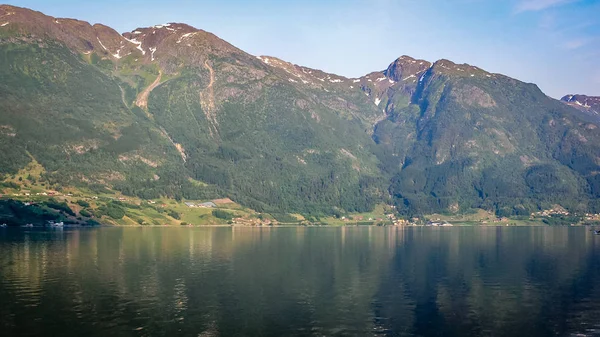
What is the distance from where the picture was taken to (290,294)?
90438mm

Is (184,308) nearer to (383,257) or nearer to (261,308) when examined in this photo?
(261,308)

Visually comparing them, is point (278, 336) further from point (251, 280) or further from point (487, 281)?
point (487, 281)

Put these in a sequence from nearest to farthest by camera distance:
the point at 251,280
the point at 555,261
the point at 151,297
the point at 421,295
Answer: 1. the point at 151,297
2. the point at 421,295
3. the point at 251,280
4. the point at 555,261

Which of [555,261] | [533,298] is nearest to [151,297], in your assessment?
[533,298]

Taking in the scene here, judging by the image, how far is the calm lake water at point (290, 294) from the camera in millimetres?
68312

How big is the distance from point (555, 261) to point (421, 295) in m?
68.6

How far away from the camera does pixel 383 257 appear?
502 ft

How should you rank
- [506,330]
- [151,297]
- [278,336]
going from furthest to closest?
[151,297]
[506,330]
[278,336]

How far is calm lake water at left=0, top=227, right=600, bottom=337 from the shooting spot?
68312 millimetres

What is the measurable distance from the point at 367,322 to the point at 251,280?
37.3 metres

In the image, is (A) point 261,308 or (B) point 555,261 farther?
(B) point 555,261

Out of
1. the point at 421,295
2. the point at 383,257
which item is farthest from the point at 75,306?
the point at 383,257

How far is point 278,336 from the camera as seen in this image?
63969 millimetres

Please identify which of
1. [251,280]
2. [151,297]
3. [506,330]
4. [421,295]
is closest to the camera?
[506,330]
